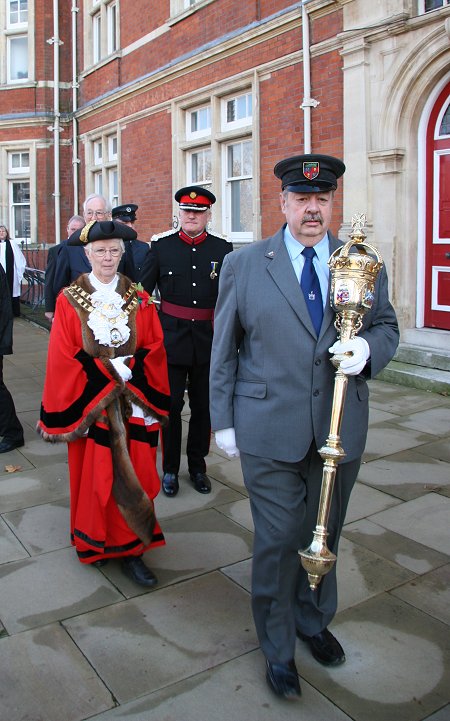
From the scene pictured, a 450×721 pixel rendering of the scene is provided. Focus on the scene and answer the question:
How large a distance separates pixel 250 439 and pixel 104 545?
1.31m

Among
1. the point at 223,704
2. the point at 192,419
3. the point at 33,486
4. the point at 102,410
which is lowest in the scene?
the point at 223,704

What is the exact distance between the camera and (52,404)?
11.3 ft

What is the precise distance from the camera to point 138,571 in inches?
134

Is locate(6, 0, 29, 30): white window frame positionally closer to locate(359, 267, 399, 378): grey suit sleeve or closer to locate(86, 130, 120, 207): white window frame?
locate(86, 130, 120, 207): white window frame

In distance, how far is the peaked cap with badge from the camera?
440cm

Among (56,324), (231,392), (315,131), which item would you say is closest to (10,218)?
(315,131)

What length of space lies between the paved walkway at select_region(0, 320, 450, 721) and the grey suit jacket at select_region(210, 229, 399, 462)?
86 cm

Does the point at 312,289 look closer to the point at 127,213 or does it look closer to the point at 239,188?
the point at 127,213

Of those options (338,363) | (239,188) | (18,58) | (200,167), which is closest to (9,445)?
(338,363)

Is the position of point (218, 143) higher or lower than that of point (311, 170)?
higher

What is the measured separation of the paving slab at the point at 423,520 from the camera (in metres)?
3.80

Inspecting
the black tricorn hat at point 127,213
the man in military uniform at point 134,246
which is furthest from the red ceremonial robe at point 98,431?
the black tricorn hat at point 127,213

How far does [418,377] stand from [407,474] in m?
2.59

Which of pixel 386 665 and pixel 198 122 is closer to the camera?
pixel 386 665
